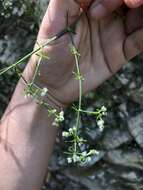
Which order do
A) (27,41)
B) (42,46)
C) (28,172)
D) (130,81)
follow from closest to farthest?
(42,46) < (28,172) < (130,81) < (27,41)

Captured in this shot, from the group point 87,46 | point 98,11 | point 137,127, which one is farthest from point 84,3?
point 137,127

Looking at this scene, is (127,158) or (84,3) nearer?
(84,3)

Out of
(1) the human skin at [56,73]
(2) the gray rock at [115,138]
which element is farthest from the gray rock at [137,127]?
(1) the human skin at [56,73]

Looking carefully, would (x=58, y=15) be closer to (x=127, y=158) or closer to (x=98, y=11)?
(x=98, y=11)

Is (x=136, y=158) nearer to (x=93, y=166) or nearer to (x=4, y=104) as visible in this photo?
(x=93, y=166)

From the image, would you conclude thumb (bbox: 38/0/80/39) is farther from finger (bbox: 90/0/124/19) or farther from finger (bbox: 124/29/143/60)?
finger (bbox: 124/29/143/60)

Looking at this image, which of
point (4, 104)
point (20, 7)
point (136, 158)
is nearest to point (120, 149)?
point (136, 158)

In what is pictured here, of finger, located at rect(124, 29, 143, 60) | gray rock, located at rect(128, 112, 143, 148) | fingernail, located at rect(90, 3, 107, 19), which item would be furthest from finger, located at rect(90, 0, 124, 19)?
gray rock, located at rect(128, 112, 143, 148)
